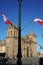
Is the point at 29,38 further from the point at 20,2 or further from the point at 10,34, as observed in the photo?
the point at 20,2

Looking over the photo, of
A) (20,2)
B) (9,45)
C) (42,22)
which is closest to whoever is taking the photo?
(20,2)

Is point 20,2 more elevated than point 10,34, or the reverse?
point 10,34

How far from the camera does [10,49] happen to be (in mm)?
113125

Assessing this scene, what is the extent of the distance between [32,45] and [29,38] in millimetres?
3934

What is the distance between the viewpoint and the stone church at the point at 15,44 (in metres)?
113

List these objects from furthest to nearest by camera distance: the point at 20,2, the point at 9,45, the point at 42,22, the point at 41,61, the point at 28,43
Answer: the point at 28,43, the point at 9,45, the point at 41,61, the point at 42,22, the point at 20,2

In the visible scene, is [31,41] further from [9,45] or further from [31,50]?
[9,45]

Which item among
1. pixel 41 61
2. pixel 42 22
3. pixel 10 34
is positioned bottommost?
pixel 41 61

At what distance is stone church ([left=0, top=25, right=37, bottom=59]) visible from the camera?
113 metres

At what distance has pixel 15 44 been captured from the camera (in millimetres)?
113562

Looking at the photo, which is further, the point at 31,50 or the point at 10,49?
the point at 31,50

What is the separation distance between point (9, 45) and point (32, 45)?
52.0 ft

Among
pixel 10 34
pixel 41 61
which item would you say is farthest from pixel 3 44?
pixel 41 61

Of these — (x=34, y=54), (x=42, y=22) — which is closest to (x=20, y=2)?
(x=42, y=22)
